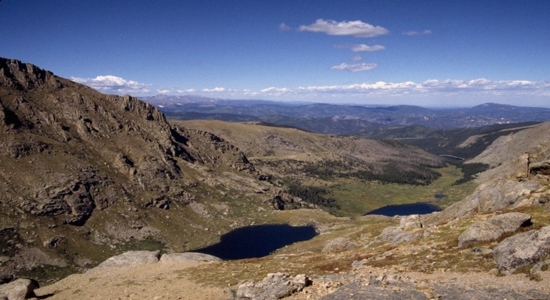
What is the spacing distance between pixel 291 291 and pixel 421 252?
19075 millimetres

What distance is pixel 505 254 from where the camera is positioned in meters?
33.7

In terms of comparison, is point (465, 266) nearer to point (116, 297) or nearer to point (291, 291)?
point (291, 291)

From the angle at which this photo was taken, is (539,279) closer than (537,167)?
Yes

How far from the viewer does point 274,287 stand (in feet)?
114

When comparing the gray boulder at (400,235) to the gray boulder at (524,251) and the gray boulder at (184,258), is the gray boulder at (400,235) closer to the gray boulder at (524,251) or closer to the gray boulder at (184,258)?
the gray boulder at (524,251)

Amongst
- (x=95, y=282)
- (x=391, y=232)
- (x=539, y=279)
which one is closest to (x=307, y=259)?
(x=391, y=232)

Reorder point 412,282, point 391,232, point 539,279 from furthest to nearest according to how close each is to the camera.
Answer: point 391,232
point 412,282
point 539,279

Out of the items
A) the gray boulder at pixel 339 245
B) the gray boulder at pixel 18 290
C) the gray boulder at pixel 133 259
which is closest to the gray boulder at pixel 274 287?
the gray boulder at pixel 18 290

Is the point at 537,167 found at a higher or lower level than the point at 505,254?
higher

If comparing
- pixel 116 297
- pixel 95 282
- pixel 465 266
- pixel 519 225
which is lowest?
pixel 95 282

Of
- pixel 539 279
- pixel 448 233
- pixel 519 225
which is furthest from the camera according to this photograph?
pixel 448 233

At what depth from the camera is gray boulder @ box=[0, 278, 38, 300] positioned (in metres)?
48.6

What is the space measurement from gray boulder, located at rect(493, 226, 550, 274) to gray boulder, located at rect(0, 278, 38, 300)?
55.1 meters

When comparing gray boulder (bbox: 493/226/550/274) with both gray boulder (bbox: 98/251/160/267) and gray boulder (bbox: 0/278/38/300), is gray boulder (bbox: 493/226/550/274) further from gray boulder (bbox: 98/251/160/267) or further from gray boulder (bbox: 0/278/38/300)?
gray boulder (bbox: 98/251/160/267)
